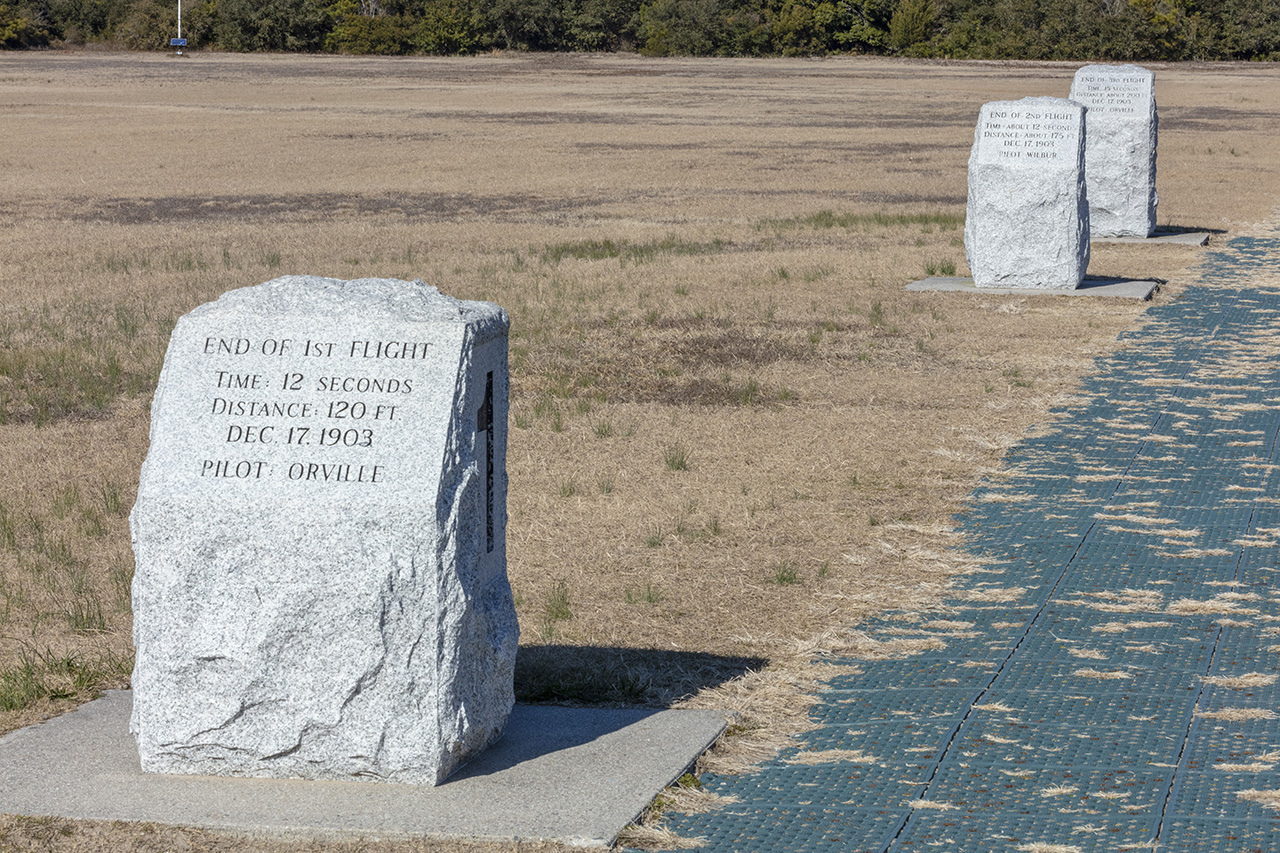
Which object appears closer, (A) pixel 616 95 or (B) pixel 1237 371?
(B) pixel 1237 371

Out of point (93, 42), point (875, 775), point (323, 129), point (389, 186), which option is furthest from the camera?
point (93, 42)

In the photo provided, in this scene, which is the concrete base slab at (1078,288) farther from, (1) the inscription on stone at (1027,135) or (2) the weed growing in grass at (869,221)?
(2) the weed growing in grass at (869,221)

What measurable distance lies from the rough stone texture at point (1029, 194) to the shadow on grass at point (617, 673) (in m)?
11.0

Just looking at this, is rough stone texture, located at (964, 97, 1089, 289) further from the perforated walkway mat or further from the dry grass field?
the perforated walkway mat

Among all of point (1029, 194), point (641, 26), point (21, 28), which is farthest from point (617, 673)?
point (21, 28)

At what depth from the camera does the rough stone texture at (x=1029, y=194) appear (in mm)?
16641

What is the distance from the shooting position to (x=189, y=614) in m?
5.23

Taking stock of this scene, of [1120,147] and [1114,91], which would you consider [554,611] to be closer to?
[1120,147]

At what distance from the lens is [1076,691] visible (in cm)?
623

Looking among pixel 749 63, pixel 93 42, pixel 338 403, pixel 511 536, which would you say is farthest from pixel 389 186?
pixel 93 42

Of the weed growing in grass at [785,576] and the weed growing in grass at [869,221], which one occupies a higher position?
the weed growing in grass at [869,221]

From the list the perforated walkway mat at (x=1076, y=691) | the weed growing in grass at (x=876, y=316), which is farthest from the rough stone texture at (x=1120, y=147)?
the perforated walkway mat at (x=1076, y=691)

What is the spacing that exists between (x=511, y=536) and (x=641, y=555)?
856 mm

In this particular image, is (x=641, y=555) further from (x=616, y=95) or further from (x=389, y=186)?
(x=616, y=95)
